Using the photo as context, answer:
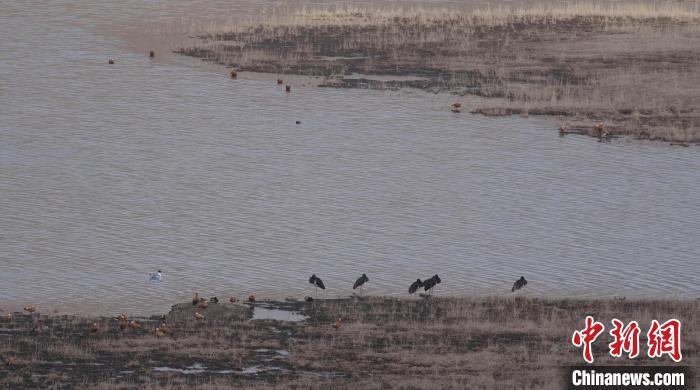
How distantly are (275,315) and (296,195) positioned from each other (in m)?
13.4

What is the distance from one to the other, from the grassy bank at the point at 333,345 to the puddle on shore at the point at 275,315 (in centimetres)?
26

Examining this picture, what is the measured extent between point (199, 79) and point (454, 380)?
37.9 metres

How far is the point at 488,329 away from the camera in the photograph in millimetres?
29234

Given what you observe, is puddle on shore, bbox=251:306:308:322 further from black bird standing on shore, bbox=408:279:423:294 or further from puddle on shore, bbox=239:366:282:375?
puddle on shore, bbox=239:366:282:375

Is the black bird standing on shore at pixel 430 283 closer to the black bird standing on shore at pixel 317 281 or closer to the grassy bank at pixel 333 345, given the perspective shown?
the grassy bank at pixel 333 345

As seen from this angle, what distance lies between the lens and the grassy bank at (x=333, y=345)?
25688 millimetres

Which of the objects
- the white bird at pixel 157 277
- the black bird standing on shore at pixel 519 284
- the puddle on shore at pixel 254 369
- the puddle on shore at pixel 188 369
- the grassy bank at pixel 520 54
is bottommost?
the white bird at pixel 157 277

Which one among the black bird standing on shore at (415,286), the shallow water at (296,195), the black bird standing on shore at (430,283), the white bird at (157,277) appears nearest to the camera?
the black bird standing on shore at (415,286)

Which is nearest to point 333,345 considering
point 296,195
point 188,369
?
point 188,369

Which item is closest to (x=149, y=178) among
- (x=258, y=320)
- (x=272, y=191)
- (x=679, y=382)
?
(x=272, y=191)

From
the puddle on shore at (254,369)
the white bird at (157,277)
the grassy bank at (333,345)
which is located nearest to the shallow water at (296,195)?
the white bird at (157,277)

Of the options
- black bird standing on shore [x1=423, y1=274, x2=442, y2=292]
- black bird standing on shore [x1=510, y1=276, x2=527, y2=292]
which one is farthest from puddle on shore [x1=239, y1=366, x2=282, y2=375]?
black bird standing on shore [x1=510, y1=276, x2=527, y2=292]

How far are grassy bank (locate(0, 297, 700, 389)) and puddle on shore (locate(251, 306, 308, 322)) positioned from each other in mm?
257

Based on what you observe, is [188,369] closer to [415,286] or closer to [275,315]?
[275,315]
